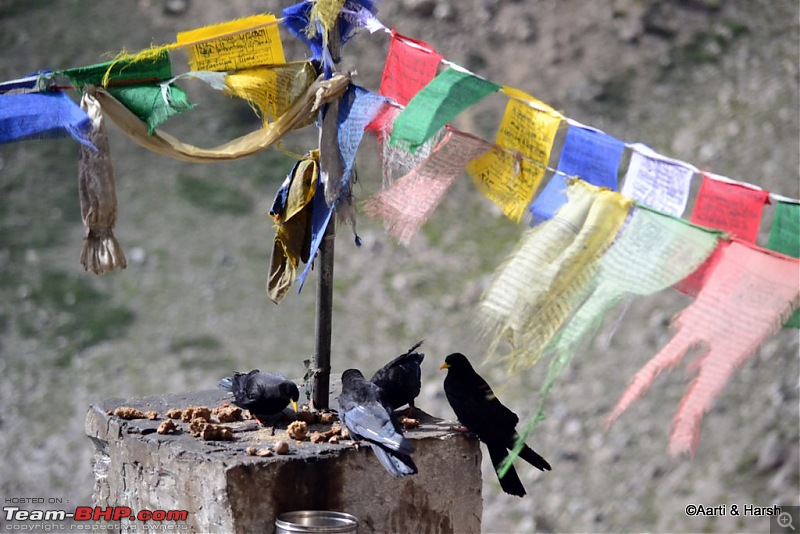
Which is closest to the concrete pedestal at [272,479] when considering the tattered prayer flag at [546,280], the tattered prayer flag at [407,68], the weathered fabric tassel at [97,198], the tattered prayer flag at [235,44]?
the weathered fabric tassel at [97,198]

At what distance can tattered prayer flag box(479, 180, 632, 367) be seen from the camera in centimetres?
398

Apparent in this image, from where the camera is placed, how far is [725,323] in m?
3.68

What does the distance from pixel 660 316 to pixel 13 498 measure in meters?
6.44

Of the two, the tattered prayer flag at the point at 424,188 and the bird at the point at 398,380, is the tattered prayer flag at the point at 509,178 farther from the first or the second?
the bird at the point at 398,380

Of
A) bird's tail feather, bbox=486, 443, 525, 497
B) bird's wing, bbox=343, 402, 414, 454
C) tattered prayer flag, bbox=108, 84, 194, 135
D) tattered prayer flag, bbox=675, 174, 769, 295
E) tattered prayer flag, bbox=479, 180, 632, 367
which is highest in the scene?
tattered prayer flag, bbox=108, 84, 194, 135

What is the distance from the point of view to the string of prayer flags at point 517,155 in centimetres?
445

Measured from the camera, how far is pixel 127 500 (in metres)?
5.39

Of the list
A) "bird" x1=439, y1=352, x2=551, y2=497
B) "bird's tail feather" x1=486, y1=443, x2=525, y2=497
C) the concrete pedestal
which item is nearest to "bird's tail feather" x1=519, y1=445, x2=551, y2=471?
"bird" x1=439, y1=352, x2=551, y2=497

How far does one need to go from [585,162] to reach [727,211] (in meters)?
0.59

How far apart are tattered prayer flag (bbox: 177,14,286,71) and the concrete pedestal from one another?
1.68 meters

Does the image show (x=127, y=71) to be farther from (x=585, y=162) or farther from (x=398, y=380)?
(x=585, y=162)

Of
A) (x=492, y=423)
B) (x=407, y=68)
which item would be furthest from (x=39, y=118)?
(x=492, y=423)

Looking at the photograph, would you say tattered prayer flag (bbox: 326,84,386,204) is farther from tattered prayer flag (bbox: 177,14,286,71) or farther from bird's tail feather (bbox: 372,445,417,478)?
bird's tail feather (bbox: 372,445,417,478)

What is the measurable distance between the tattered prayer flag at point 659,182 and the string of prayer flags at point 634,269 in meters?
0.20
